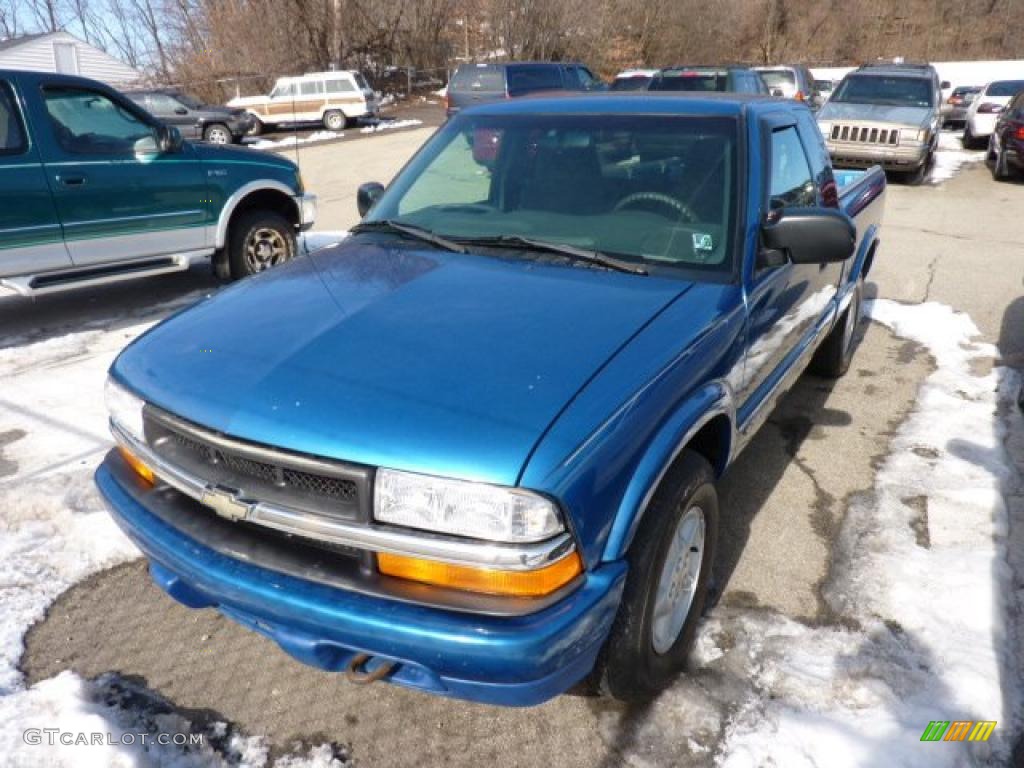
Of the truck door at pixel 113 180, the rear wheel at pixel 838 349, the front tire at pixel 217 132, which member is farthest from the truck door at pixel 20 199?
the front tire at pixel 217 132

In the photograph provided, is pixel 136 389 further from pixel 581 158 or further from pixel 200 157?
pixel 200 157

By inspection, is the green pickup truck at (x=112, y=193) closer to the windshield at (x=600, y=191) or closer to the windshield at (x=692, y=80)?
the windshield at (x=600, y=191)

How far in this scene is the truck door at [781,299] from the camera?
3.03m

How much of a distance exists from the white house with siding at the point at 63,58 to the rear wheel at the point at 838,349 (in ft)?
115

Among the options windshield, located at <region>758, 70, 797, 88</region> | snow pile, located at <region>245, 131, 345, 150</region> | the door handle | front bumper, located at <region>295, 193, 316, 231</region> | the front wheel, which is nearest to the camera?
the door handle

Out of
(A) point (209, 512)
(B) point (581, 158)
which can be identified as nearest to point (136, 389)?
(A) point (209, 512)

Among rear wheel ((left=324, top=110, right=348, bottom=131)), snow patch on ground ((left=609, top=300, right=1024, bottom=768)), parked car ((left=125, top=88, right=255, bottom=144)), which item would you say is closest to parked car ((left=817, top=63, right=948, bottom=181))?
snow patch on ground ((left=609, top=300, right=1024, bottom=768))

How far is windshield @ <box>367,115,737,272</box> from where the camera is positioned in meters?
2.95

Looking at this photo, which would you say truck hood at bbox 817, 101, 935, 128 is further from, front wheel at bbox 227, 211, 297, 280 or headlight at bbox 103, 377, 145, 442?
headlight at bbox 103, 377, 145, 442

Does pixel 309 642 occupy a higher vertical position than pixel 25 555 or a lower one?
higher

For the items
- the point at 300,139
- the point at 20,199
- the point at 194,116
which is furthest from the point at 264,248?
the point at 300,139

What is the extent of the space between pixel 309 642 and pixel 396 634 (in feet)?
0.93

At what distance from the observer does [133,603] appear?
10.1 feet

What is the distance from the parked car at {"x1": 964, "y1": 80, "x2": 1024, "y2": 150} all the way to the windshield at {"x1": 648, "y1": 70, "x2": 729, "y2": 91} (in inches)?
355
